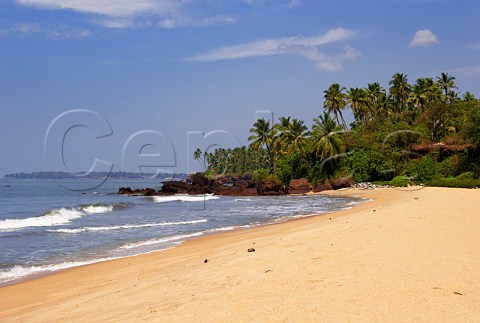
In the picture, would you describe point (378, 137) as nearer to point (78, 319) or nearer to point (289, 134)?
point (289, 134)

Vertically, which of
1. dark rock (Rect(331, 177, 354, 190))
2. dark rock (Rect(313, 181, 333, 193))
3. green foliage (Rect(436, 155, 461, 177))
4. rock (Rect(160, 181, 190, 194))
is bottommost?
rock (Rect(160, 181, 190, 194))

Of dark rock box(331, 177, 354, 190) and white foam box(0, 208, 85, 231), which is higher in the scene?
dark rock box(331, 177, 354, 190)

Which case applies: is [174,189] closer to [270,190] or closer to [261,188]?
[261,188]

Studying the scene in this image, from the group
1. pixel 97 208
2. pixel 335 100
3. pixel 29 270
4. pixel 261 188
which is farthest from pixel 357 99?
pixel 29 270

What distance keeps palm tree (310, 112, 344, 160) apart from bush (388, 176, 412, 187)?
10646 mm

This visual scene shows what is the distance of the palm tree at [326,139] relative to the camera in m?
58.5

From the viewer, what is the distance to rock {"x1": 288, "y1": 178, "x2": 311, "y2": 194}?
58222 millimetres

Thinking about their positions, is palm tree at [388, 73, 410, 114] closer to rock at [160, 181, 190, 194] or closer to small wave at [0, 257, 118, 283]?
rock at [160, 181, 190, 194]

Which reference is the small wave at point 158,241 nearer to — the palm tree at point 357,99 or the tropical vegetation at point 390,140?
the tropical vegetation at point 390,140

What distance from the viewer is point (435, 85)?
7675 centimetres

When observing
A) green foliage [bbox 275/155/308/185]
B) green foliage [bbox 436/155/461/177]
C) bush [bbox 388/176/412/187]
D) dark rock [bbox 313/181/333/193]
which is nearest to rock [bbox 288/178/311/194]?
dark rock [bbox 313/181/333/193]

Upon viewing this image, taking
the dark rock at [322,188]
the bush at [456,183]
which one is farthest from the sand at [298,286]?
the dark rock at [322,188]

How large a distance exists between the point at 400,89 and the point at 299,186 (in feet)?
93.1

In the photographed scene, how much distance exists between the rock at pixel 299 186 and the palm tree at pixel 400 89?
2570 centimetres
